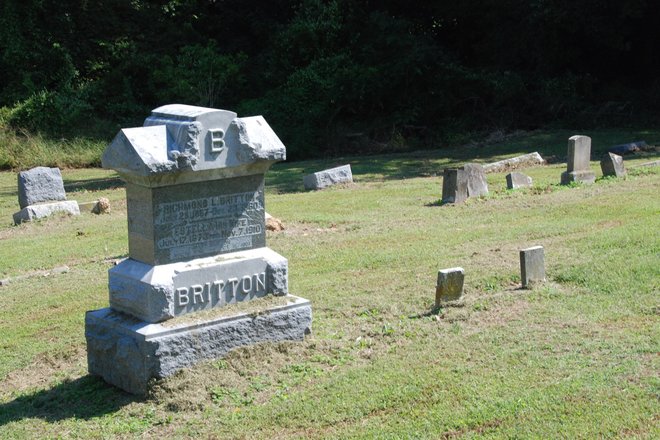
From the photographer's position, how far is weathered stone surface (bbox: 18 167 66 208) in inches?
674

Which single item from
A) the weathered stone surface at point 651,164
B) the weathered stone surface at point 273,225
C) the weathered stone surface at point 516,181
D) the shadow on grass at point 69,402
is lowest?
the shadow on grass at point 69,402

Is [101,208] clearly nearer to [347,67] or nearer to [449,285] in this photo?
[449,285]

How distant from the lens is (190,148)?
740cm

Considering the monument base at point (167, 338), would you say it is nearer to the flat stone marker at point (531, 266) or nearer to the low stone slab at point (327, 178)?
the flat stone marker at point (531, 266)

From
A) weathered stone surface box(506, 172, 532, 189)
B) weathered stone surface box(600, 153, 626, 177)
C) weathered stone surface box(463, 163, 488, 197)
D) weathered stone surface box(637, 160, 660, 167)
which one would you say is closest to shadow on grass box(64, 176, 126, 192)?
weathered stone surface box(463, 163, 488, 197)

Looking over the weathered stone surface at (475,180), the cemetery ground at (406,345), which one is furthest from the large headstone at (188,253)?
the weathered stone surface at (475,180)

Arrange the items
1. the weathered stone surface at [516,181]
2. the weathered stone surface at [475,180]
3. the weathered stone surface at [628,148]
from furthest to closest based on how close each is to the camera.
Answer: the weathered stone surface at [628,148], the weathered stone surface at [516,181], the weathered stone surface at [475,180]

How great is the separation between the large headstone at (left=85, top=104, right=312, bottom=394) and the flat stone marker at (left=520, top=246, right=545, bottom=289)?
2.43m

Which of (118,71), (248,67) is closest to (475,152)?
(248,67)

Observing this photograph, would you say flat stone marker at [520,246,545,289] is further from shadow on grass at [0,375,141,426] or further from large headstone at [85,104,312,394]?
shadow on grass at [0,375,141,426]

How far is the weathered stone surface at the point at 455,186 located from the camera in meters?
15.3

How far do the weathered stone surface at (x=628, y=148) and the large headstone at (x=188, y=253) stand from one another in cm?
1508

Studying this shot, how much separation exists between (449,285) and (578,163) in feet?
27.5

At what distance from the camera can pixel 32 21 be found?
31.3 metres
